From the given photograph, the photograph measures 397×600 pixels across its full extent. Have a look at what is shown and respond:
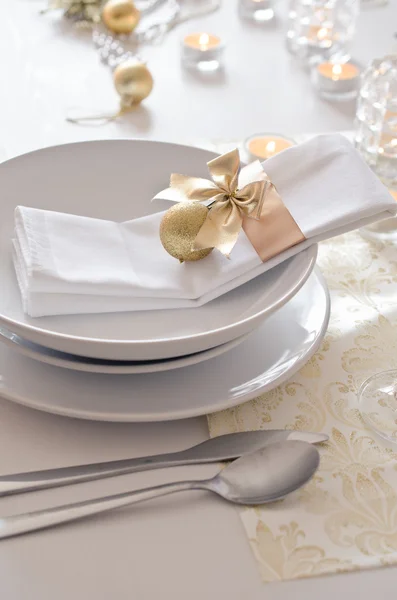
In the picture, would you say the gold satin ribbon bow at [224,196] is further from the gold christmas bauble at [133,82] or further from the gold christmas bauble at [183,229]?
the gold christmas bauble at [133,82]

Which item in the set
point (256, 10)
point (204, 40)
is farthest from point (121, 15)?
point (256, 10)

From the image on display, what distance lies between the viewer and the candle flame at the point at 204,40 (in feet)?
4.33

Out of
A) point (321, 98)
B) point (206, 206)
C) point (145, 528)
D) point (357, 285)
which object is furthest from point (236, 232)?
point (321, 98)

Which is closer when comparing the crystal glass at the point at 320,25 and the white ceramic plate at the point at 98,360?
the white ceramic plate at the point at 98,360

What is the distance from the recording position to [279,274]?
72cm

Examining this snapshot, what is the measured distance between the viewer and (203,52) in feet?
4.32

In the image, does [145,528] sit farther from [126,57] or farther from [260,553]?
[126,57]

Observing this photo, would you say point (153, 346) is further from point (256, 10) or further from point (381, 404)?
point (256, 10)

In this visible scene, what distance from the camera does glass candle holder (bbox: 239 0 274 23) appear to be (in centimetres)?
154

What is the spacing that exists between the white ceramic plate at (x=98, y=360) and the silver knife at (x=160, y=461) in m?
0.07

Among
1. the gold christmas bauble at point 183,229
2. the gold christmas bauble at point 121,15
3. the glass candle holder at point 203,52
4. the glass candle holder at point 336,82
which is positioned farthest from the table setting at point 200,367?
the gold christmas bauble at point 121,15

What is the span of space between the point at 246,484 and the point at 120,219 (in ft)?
1.20

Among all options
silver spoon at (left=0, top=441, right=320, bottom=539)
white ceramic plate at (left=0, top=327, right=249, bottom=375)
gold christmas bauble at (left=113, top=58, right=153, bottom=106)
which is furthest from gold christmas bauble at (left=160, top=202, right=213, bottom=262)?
gold christmas bauble at (left=113, top=58, right=153, bottom=106)

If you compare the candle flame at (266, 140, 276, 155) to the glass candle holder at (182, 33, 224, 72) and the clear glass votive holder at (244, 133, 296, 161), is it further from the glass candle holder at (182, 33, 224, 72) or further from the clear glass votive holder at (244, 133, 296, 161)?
the glass candle holder at (182, 33, 224, 72)
